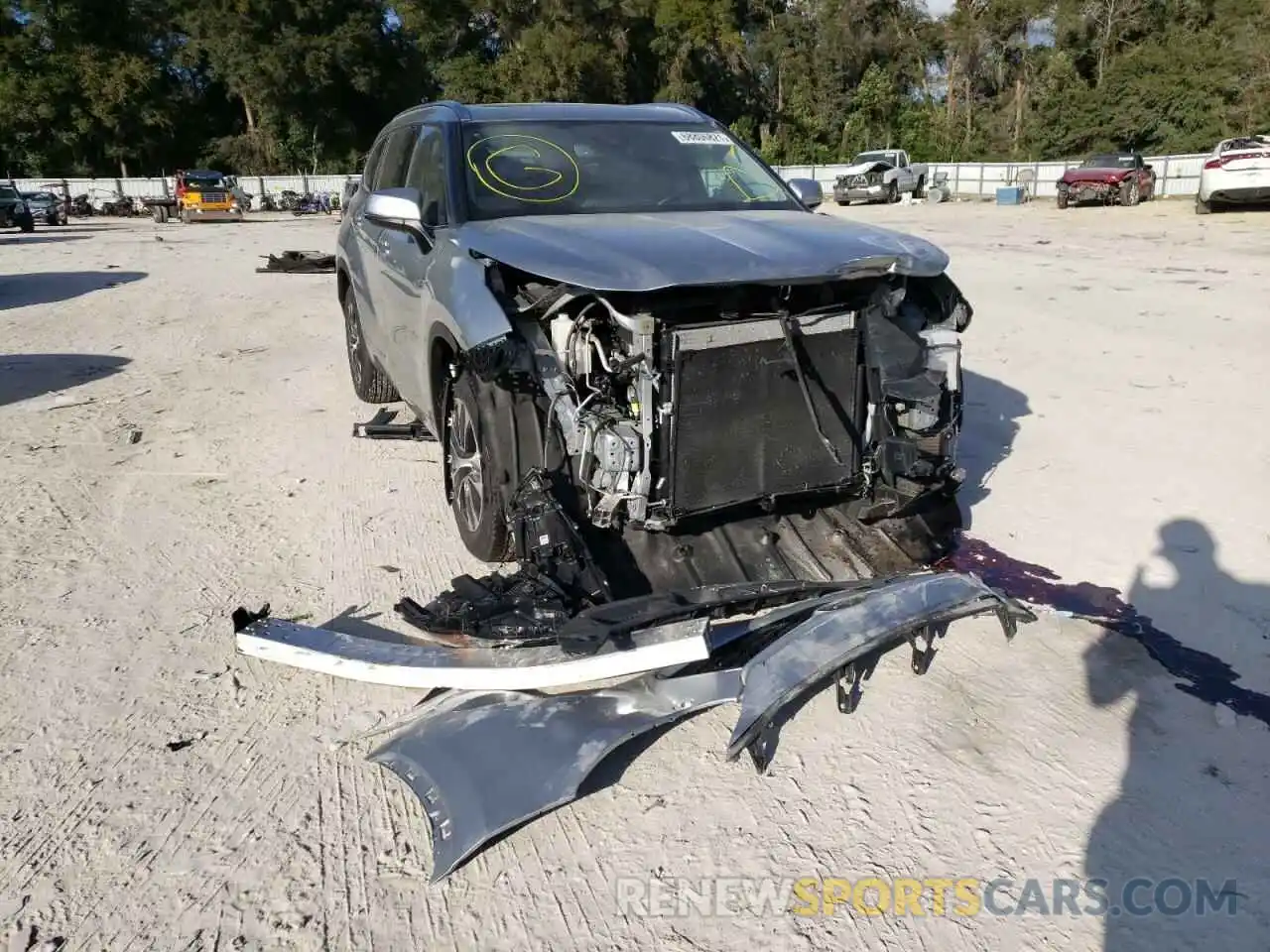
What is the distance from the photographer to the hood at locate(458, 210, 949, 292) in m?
3.29

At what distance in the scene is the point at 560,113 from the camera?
512 cm

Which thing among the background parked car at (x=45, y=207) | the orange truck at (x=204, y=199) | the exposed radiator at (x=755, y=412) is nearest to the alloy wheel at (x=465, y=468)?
the exposed radiator at (x=755, y=412)

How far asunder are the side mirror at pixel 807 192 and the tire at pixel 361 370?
3023 millimetres

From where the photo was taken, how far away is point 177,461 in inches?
233

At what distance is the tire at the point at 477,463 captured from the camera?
369 cm

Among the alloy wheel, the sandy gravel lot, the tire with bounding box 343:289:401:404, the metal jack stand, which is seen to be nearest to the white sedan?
the sandy gravel lot

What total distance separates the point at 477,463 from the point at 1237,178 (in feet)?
79.1

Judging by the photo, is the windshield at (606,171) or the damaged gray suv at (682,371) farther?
the windshield at (606,171)

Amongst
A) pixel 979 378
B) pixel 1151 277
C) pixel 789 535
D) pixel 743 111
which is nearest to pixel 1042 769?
pixel 789 535

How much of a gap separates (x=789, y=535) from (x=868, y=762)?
3.87 ft

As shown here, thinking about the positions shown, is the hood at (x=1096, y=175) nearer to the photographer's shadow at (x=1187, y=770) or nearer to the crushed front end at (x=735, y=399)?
the photographer's shadow at (x=1187, y=770)

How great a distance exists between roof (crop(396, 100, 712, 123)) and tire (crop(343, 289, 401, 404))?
1840 millimetres

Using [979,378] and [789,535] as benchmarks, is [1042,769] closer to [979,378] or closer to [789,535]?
[789,535]

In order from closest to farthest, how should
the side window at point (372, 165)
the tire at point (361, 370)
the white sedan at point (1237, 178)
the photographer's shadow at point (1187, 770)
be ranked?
1. the photographer's shadow at point (1187, 770)
2. the side window at point (372, 165)
3. the tire at point (361, 370)
4. the white sedan at point (1237, 178)
